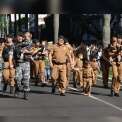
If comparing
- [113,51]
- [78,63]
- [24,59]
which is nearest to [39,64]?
[78,63]

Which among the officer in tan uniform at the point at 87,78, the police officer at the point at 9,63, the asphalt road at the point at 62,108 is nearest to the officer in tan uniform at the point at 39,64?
the asphalt road at the point at 62,108

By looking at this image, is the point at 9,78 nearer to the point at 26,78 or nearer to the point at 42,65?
the point at 26,78

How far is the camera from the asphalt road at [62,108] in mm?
8703

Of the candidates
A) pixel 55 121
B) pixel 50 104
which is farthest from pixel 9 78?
pixel 55 121

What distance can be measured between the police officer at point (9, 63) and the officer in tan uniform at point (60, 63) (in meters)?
1.08

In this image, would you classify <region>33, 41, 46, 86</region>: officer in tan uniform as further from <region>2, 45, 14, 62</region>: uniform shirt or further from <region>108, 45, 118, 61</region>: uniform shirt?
<region>108, 45, 118, 61</region>: uniform shirt

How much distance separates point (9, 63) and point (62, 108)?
10.9 ft

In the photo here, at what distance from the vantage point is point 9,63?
1350 centimetres

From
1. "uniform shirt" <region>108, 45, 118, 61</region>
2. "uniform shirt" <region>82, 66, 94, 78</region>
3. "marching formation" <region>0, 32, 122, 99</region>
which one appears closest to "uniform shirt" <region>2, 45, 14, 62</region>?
"marching formation" <region>0, 32, 122, 99</region>

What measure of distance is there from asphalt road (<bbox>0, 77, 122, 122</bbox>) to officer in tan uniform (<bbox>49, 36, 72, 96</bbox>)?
34 centimetres

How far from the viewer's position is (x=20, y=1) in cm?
133

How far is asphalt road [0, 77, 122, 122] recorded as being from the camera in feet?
28.6

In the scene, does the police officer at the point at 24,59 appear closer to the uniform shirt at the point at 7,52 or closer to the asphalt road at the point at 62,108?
the uniform shirt at the point at 7,52

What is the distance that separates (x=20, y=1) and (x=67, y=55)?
41.3 feet
